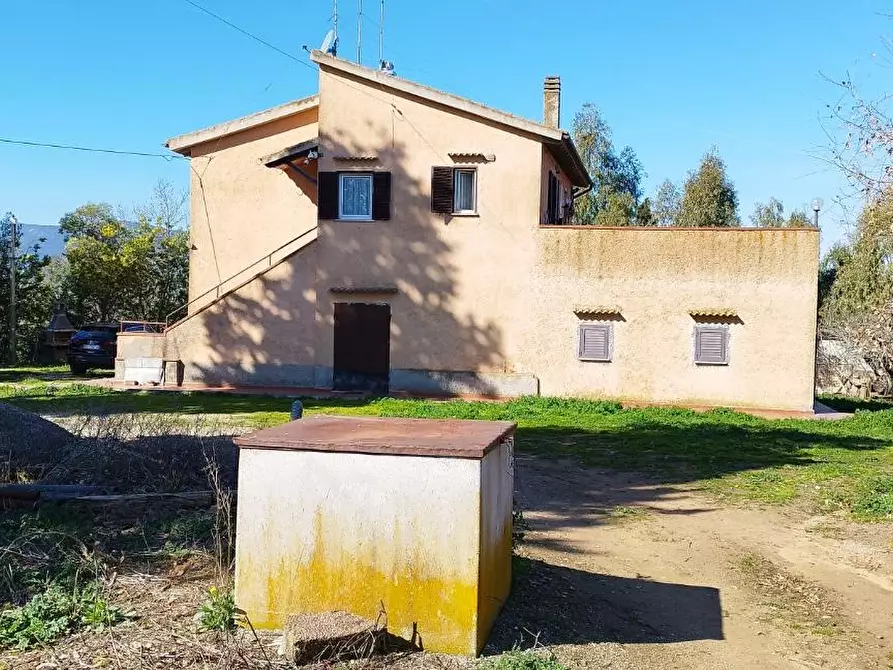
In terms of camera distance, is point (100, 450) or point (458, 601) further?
point (100, 450)

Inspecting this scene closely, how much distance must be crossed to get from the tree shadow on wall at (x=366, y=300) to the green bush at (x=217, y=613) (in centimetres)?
1538

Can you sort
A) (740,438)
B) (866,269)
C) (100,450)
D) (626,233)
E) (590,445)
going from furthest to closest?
(866,269), (626,233), (740,438), (590,445), (100,450)

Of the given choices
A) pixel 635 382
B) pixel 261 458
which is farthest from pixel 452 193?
pixel 261 458

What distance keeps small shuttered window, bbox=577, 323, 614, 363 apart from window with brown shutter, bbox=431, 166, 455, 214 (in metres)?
4.14

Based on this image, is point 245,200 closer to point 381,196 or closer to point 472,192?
point 381,196

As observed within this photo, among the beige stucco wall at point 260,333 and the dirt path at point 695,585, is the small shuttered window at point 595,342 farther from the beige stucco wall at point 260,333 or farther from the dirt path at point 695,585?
the dirt path at point 695,585

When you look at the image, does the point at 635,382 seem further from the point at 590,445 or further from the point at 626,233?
the point at 590,445

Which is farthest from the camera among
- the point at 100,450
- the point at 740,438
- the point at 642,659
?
the point at 740,438

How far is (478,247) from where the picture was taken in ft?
67.3

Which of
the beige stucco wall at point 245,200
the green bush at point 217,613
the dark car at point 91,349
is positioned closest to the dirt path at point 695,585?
the green bush at point 217,613

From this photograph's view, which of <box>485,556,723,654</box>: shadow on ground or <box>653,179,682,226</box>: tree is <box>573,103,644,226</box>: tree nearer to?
<box>653,179,682,226</box>: tree

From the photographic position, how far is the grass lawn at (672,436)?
1114cm

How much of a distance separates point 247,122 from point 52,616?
1908 cm

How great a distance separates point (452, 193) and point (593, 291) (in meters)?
3.95
